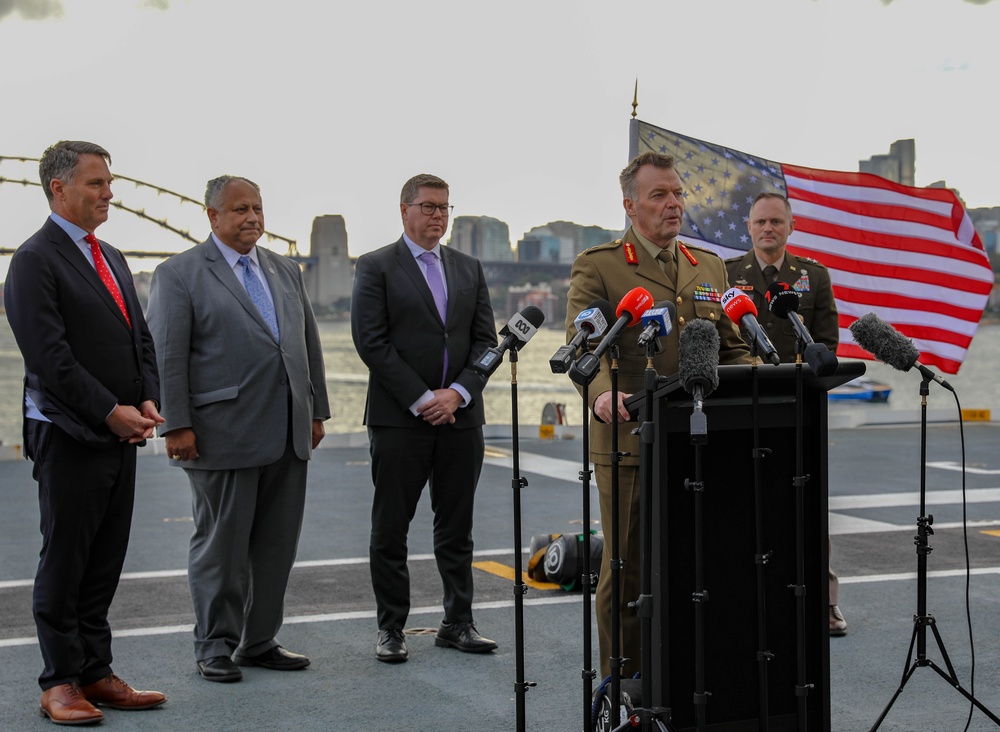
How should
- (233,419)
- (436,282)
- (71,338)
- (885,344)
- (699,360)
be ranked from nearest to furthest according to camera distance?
1. (699,360)
2. (885,344)
3. (71,338)
4. (233,419)
5. (436,282)

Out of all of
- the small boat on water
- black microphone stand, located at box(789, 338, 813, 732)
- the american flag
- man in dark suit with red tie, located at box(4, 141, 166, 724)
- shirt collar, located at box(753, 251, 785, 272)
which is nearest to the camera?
black microphone stand, located at box(789, 338, 813, 732)

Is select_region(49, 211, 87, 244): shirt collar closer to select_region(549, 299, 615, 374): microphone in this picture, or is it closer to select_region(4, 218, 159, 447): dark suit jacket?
select_region(4, 218, 159, 447): dark suit jacket

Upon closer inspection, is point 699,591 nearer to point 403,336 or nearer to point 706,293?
point 706,293

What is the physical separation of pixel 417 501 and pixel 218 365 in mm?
1075

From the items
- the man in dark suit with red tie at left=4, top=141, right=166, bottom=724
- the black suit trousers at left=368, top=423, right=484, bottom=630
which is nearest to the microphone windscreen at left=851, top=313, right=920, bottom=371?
the black suit trousers at left=368, top=423, right=484, bottom=630

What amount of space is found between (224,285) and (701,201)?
11.6ft

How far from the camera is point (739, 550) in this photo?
11.8 ft

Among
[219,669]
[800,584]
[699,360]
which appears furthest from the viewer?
[219,669]

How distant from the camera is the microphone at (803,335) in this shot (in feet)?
11.2

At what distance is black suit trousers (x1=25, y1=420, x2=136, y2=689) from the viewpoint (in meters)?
4.41

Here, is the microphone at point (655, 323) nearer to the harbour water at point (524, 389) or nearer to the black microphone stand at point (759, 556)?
the black microphone stand at point (759, 556)

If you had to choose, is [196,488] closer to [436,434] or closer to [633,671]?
[436,434]

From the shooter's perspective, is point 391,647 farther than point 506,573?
No

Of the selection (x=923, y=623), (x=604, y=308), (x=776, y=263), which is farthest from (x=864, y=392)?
(x=604, y=308)
